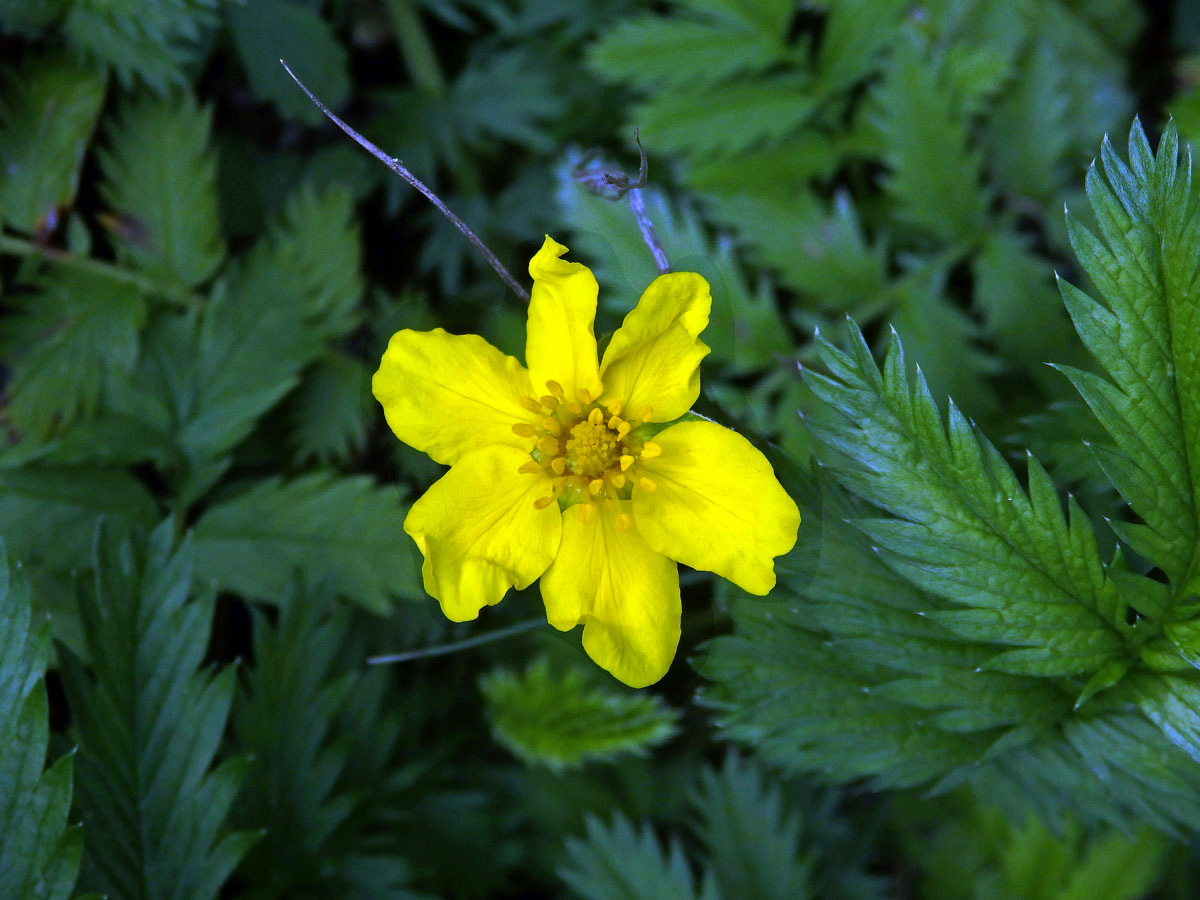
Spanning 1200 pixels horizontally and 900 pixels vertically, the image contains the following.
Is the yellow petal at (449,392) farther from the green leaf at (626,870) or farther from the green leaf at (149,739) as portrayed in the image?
the green leaf at (626,870)

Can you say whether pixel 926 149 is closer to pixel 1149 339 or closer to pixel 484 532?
pixel 1149 339

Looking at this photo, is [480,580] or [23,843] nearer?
[480,580]

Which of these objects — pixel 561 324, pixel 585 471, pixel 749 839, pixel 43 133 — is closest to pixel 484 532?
pixel 585 471

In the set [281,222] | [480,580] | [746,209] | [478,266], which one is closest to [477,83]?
[478,266]

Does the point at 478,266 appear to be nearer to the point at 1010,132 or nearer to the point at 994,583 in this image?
the point at 1010,132

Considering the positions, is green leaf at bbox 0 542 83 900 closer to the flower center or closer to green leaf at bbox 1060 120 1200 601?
the flower center

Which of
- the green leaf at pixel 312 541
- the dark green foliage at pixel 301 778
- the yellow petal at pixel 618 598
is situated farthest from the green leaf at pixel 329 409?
the yellow petal at pixel 618 598
